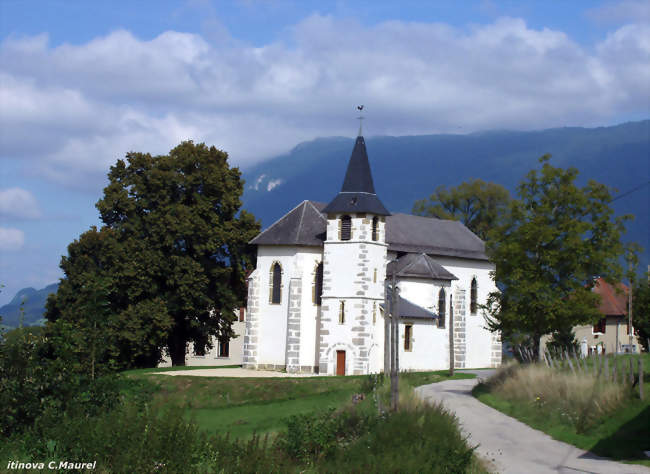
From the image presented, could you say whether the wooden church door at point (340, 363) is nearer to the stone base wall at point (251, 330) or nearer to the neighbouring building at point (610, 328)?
the stone base wall at point (251, 330)

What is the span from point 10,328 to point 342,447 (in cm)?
741

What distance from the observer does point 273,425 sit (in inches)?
953

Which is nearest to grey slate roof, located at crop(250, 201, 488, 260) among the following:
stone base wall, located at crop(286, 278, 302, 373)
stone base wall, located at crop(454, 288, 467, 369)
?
stone base wall, located at crop(286, 278, 302, 373)

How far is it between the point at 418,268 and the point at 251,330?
436 inches

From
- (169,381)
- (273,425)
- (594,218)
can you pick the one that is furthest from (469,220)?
(273,425)

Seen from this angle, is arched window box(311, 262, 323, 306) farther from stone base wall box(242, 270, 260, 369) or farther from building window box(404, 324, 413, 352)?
building window box(404, 324, 413, 352)

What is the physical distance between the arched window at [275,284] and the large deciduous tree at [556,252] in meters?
20.2

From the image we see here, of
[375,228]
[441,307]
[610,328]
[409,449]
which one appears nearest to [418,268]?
[441,307]

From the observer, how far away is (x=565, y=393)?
2220 centimetres

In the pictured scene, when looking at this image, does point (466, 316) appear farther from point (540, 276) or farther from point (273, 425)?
point (273, 425)

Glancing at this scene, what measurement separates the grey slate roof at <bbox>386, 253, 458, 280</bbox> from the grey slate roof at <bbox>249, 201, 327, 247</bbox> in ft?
17.0

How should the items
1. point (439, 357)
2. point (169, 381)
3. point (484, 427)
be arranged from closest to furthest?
1. point (484, 427)
2. point (169, 381)
3. point (439, 357)

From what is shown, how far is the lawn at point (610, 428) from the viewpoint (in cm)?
1750

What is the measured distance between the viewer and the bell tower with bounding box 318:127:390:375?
43.9 m
